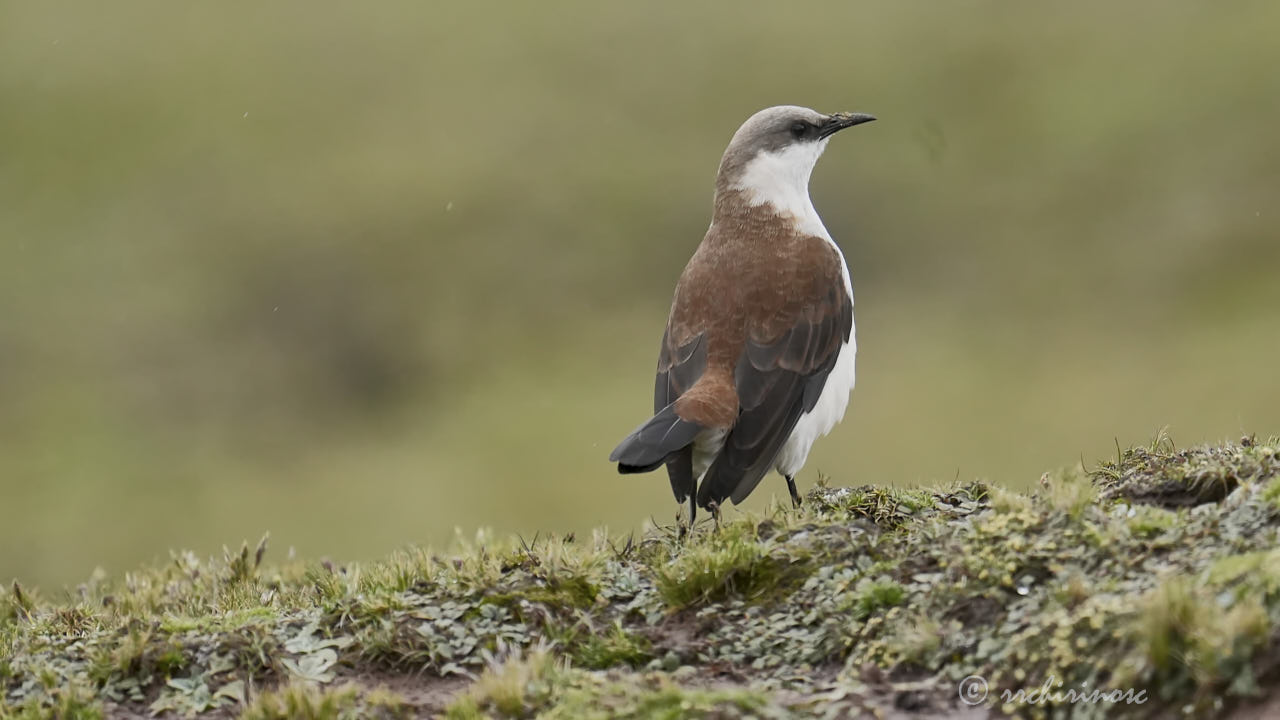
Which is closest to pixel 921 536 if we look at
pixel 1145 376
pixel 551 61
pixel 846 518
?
pixel 846 518

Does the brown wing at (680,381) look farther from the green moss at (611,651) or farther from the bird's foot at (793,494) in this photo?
the green moss at (611,651)

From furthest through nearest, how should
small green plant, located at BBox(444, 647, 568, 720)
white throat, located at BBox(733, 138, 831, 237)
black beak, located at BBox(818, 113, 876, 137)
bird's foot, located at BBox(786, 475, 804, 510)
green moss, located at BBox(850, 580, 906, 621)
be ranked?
Result: black beak, located at BBox(818, 113, 876, 137), white throat, located at BBox(733, 138, 831, 237), bird's foot, located at BBox(786, 475, 804, 510), green moss, located at BBox(850, 580, 906, 621), small green plant, located at BBox(444, 647, 568, 720)

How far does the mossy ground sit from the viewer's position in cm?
518

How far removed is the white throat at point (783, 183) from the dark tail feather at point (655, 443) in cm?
212

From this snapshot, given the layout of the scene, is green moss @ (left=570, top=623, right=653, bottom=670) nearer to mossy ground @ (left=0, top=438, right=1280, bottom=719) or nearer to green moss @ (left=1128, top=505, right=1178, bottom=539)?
mossy ground @ (left=0, top=438, right=1280, bottom=719)

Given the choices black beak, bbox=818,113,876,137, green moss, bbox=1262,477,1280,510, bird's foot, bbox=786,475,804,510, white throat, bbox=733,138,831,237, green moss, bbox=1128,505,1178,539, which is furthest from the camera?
black beak, bbox=818,113,876,137

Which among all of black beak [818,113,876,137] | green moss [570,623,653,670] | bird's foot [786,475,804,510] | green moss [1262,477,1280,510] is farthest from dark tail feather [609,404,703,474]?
black beak [818,113,876,137]

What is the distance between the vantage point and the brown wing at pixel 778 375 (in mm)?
8492

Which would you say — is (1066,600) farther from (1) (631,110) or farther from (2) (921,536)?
(1) (631,110)

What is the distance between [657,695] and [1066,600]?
1.53 meters

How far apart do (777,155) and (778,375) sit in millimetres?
1924

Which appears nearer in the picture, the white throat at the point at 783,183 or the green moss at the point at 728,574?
the green moss at the point at 728,574

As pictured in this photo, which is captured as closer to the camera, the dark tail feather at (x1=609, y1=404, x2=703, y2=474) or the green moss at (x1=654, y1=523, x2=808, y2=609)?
the green moss at (x1=654, y1=523, x2=808, y2=609)

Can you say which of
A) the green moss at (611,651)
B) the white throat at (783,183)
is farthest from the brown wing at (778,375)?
the green moss at (611,651)
